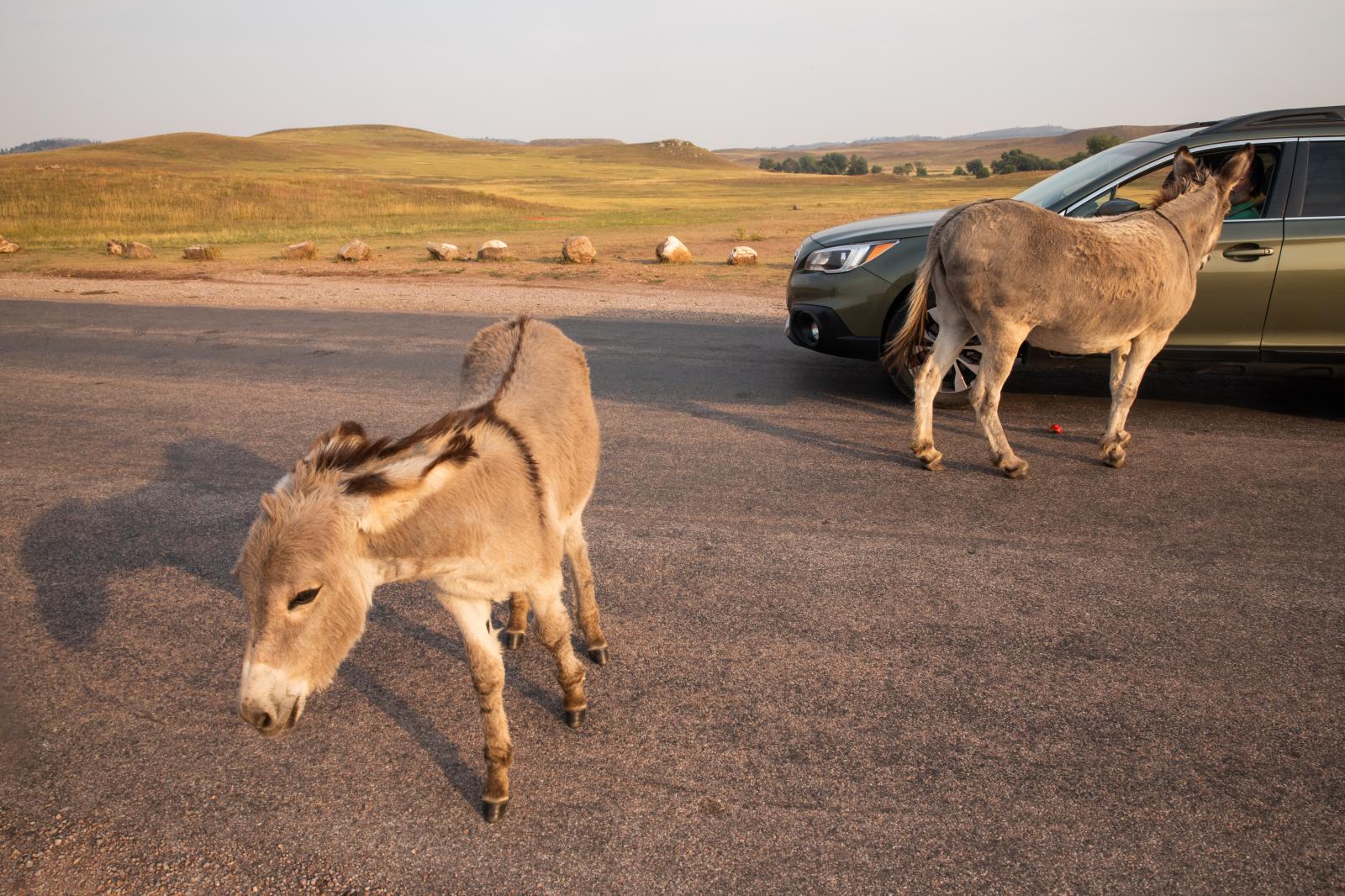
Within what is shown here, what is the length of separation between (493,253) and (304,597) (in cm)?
1957

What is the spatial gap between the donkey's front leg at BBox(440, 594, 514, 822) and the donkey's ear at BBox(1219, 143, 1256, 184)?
21.7 ft

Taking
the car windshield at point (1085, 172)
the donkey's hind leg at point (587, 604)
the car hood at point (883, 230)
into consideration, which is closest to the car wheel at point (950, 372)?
the car hood at point (883, 230)

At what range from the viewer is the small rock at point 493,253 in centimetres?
2089

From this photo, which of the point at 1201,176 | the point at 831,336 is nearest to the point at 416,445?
A: the point at 831,336

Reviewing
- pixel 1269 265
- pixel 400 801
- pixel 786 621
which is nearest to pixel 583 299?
pixel 1269 265

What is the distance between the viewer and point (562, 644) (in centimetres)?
329

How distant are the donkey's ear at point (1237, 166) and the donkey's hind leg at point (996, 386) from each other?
2.17 metres

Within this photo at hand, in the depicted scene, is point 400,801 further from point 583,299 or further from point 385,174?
point 385,174

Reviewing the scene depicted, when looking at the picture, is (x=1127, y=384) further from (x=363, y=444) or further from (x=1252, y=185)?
(x=363, y=444)

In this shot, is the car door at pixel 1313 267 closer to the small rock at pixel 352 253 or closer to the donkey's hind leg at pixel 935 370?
the donkey's hind leg at pixel 935 370

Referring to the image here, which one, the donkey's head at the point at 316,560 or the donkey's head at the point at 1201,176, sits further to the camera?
the donkey's head at the point at 1201,176

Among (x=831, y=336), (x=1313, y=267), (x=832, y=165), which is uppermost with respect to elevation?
(x=832, y=165)

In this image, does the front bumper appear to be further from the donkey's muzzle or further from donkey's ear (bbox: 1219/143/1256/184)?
the donkey's muzzle

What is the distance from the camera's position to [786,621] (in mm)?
4168
